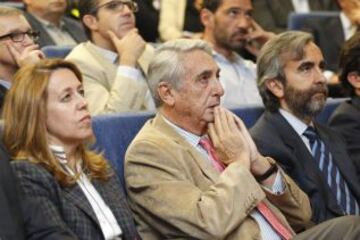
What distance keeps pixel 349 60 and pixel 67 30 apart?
1.42m

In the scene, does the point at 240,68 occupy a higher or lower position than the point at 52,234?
lower

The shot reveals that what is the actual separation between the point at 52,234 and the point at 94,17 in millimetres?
1518

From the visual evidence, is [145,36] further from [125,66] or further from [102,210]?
[102,210]

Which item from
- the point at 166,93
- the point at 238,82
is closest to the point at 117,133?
the point at 166,93

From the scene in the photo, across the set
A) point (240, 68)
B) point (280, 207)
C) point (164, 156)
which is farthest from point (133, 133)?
point (240, 68)

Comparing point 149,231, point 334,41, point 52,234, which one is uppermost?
point 52,234

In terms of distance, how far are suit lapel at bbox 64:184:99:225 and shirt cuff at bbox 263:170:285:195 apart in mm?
575

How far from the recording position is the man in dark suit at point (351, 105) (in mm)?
3084

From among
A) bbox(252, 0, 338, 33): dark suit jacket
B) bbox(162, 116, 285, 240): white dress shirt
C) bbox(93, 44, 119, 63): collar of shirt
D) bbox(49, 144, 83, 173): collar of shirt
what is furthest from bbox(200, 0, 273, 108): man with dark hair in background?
bbox(49, 144, 83, 173): collar of shirt

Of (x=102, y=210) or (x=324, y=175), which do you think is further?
(x=324, y=175)

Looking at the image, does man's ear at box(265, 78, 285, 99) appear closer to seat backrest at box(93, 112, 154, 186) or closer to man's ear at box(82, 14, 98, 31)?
seat backrest at box(93, 112, 154, 186)

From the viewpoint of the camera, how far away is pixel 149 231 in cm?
244

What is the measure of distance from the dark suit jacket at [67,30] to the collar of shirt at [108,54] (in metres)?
0.51

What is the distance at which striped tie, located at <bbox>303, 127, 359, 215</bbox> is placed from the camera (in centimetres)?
286
